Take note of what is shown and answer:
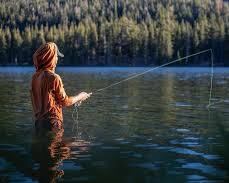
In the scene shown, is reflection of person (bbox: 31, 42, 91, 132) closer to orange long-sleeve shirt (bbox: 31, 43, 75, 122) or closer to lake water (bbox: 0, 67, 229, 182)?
orange long-sleeve shirt (bbox: 31, 43, 75, 122)

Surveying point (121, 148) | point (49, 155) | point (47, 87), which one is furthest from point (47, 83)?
point (121, 148)

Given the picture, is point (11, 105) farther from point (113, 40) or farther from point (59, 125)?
point (113, 40)

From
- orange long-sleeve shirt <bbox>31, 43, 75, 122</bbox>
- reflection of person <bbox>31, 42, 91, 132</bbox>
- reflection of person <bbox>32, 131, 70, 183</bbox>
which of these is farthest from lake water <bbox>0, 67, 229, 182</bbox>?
orange long-sleeve shirt <bbox>31, 43, 75, 122</bbox>

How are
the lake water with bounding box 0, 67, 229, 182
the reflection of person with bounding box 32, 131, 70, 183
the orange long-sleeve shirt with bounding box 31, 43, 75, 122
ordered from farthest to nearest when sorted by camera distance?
the orange long-sleeve shirt with bounding box 31, 43, 75, 122 → the lake water with bounding box 0, 67, 229, 182 → the reflection of person with bounding box 32, 131, 70, 183

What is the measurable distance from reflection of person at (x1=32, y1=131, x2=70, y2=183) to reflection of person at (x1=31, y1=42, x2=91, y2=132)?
65 cm

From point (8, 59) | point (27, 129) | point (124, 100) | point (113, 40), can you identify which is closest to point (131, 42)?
point (113, 40)

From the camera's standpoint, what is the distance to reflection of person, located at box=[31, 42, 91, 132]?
1355cm

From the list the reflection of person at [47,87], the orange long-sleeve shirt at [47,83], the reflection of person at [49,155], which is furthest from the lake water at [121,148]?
the orange long-sleeve shirt at [47,83]

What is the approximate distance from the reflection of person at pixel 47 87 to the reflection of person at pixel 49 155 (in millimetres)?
654

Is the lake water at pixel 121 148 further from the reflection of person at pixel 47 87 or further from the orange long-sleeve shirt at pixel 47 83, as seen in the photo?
the orange long-sleeve shirt at pixel 47 83

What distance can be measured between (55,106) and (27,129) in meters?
4.07

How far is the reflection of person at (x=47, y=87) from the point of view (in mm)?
13547

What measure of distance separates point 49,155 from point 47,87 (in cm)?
185

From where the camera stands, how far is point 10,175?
11062 millimetres
